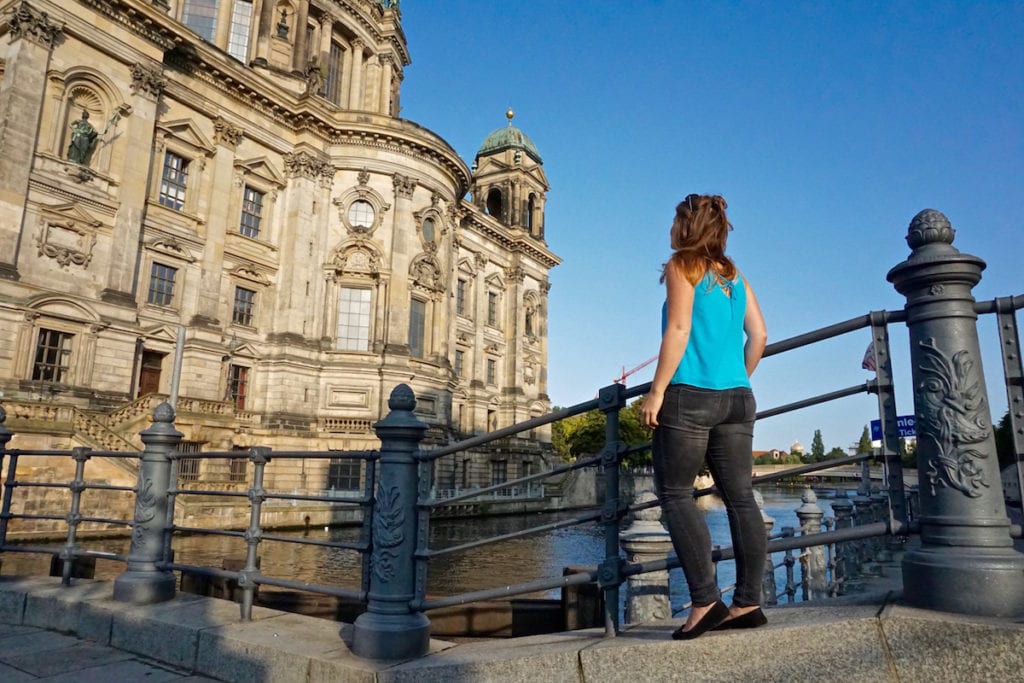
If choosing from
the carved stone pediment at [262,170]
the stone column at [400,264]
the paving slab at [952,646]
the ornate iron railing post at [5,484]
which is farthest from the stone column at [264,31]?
the paving slab at [952,646]

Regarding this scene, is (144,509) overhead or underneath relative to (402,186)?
underneath

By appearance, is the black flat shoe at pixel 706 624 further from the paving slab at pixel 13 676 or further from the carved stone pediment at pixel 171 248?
the carved stone pediment at pixel 171 248

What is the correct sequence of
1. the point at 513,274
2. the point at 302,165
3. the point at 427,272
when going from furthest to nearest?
1. the point at 513,274
2. the point at 427,272
3. the point at 302,165

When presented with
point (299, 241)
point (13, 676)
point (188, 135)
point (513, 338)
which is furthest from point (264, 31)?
point (13, 676)

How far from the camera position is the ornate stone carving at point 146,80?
22578mm

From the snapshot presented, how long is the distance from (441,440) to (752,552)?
28.1 meters

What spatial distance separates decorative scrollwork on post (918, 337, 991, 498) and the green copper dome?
4959 cm

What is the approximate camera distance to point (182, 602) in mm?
4664

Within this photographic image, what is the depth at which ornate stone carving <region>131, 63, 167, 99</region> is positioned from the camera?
22578mm

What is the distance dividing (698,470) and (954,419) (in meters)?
1.05

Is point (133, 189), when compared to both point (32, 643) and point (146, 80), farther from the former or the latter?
point (32, 643)

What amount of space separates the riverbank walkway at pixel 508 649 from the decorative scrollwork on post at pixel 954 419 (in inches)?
21.6

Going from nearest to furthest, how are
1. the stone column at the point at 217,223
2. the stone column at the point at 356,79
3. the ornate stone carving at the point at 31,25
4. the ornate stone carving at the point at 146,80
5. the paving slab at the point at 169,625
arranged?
the paving slab at the point at 169,625
the ornate stone carving at the point at 31,25
the ornate stone carving at the point at 146,80
the stone column at the point at 217,223
the stone column at the point at 356,79

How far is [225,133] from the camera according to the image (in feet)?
86.4
